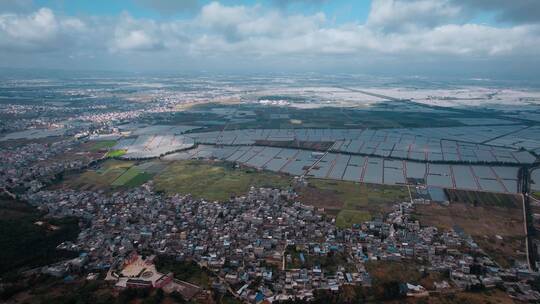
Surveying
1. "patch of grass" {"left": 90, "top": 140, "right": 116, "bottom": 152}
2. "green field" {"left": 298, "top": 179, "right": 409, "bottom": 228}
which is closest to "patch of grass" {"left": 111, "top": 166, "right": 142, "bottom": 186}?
"patch of grass" {"left": 90, "top": 140, "right": 116, "bottom": 152}

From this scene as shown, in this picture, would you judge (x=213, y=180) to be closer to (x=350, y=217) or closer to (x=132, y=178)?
(x=132, y=178)

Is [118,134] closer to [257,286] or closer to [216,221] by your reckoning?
[216,221]

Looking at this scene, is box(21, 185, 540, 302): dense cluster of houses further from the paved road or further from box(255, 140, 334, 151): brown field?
box(255, 140, 334, 151): brown field

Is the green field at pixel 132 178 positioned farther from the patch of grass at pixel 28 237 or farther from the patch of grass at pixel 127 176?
the patch of grass at pixel 28 237

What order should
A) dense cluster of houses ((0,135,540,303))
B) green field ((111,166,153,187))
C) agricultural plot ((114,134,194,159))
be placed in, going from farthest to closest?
agricultural plot ((114,134,194,159)) < green field ((111,166,153,187)) < dense cluster of houses ((0,135,540,303))

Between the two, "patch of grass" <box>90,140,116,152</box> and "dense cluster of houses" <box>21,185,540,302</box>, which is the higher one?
"patch of grass" <box>90,140,116,152</box>

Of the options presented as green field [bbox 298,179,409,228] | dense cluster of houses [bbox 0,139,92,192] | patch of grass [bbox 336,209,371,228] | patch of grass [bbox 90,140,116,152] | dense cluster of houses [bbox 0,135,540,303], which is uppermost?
patch of grass [bbox 90,140,116,152]

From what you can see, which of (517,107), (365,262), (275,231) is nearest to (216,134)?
(275,231)
